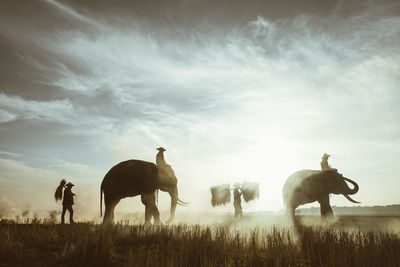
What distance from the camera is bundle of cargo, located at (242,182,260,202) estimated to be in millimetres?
21906

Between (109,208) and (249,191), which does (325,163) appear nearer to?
(249,191)

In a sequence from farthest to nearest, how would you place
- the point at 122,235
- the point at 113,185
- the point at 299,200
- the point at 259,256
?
1. the point at 299,200
2. the point at 113,185
3. the point at 122,235
4. the point at 259,256

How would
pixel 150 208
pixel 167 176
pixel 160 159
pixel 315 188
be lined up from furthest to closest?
pixel 315 188, pixel 160 159, pixel 167 176, pixel 150 208

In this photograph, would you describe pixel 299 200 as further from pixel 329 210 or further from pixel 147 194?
pixel 147 194

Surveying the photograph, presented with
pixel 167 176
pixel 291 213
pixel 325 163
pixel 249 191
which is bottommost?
pixel 291 213

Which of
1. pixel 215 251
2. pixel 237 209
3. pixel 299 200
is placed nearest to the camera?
pixel 215 251

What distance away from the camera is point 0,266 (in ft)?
15.6

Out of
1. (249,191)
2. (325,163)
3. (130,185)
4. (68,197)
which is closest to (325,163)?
(325,163)

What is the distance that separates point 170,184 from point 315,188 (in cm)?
753

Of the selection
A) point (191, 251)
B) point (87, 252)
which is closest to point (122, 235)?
point (87, 252)

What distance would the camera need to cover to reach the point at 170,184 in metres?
15.0

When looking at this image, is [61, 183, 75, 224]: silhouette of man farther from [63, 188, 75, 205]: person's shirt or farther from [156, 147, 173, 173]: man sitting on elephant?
[156, 147, 173, 173]: man sitting on elephant

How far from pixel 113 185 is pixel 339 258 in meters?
10.0

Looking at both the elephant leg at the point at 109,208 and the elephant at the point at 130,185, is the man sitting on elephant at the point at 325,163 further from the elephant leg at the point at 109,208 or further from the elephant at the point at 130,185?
the elephant leg at the point at 109,208
